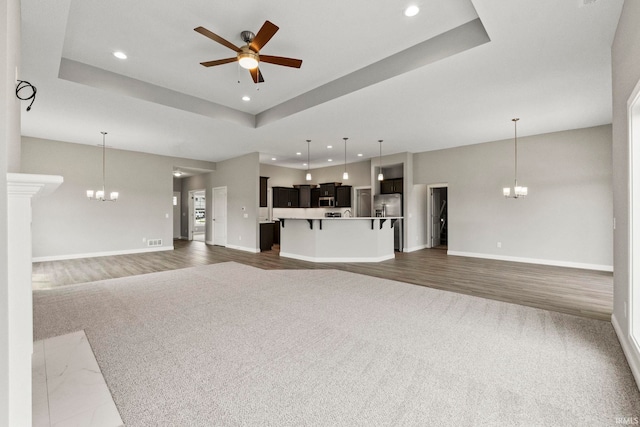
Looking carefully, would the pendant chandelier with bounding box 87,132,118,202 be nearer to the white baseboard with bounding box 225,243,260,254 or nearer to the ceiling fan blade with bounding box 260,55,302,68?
the white baseboard with bounding box 225,243,260,254

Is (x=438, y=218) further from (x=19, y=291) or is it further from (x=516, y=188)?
(x=19, y=291)

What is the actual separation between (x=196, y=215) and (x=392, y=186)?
10178mm

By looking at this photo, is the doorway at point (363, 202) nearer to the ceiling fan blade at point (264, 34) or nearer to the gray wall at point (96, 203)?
the gray wall at point (96, 203)

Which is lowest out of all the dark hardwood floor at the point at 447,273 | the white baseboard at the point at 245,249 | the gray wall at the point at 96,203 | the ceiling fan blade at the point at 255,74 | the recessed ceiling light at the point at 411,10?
the dark hardwood floor at the point at 447,273

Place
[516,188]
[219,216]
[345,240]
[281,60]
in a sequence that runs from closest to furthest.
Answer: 1. [281,60]
2. [516,188]
3. [345,240]
4. [219,216]

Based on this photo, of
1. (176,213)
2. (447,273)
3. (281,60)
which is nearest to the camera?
(281,60)

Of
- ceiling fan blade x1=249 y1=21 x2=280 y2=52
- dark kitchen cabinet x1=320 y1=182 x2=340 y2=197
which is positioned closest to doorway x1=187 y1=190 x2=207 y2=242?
dark kitchen cabinet x1=320 y1=182 x2=340 y2=197

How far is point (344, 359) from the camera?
2.26 meters

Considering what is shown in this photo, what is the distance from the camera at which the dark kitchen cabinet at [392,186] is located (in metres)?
8.72

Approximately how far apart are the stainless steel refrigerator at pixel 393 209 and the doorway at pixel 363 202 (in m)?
0.81

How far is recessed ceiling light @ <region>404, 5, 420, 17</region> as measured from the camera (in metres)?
2.71

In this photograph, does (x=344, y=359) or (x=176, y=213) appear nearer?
(x=344, y=359)

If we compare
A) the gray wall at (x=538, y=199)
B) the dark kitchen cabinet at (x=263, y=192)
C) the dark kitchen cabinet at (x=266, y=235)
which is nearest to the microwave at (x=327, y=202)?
the dark kitchen cabinet at (x=263, y=192)

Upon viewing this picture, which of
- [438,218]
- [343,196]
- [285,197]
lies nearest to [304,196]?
[285,197]
